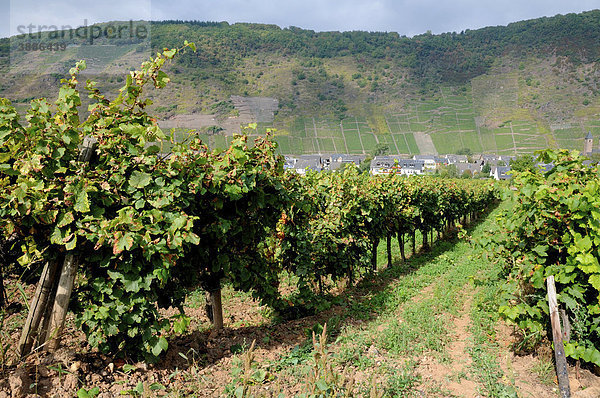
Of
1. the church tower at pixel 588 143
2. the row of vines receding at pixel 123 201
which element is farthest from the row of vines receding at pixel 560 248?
the church tower at pixel 588 143

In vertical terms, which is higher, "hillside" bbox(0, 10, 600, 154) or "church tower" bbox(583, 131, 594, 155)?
"hillside" bbox(0, 10, 600, 154)

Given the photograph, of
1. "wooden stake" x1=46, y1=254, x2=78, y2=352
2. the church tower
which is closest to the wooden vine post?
"wooden stake" x1=46, y1=254, x2=78, y2=352

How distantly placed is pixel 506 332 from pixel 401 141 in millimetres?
128909

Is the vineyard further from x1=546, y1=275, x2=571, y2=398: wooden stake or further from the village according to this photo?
the village

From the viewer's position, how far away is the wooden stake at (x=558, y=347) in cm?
386

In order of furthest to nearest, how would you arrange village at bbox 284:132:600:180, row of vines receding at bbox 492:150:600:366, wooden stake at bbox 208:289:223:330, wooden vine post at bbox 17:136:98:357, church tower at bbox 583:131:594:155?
church tower at bbox 583:131:594:155
village at bbox 284:132:600:180
wooden stake at bbox 208:289:223:330
row of vines receding at bbox 492:150:600:366
wooden vine post at bbox 17:136:98:357

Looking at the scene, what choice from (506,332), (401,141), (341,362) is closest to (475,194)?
(506,332)

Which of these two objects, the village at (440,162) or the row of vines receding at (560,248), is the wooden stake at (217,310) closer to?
the row of vines receding at (560,248)

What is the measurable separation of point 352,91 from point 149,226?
179 metres

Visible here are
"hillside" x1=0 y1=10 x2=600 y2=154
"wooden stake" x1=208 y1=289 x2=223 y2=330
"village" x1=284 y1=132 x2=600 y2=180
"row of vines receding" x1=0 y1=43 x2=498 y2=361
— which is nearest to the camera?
"row of vines receding" x1=0 y1=43 x2=498 y2=361

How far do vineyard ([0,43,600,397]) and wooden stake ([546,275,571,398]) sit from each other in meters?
0.19

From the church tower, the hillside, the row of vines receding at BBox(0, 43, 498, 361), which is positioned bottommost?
the row of vines receding at BBox(0, 43, 498, 361)

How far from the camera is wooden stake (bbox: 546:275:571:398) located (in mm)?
3857

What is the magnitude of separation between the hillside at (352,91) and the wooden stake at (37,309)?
88294 millimetres
